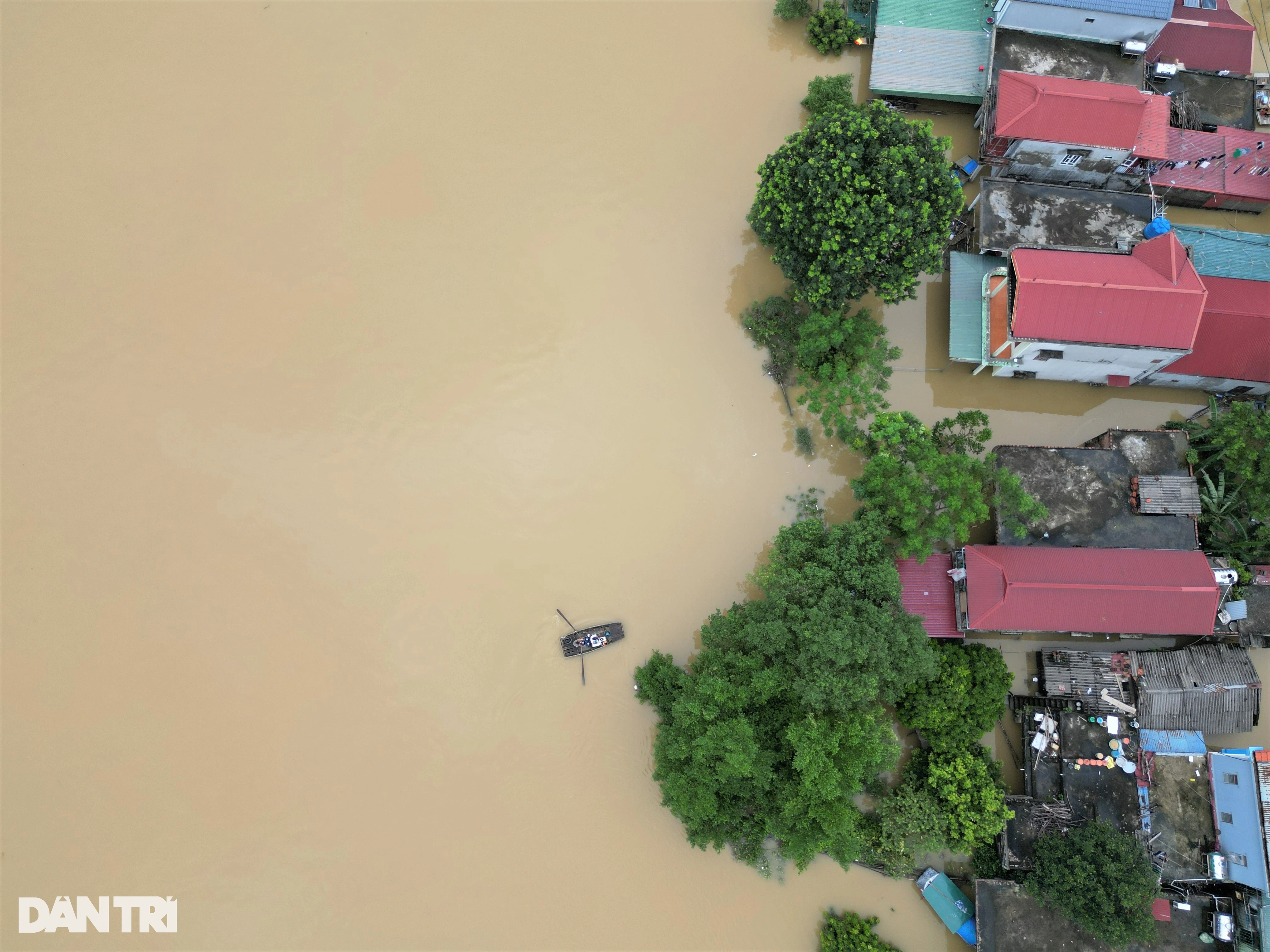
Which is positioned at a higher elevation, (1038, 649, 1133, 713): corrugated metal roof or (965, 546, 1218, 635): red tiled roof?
(965, 546, 1218, 635): red tiled roof

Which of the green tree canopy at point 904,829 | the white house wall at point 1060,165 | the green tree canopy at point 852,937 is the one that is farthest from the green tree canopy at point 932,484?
the green tree canopy at point 852,937

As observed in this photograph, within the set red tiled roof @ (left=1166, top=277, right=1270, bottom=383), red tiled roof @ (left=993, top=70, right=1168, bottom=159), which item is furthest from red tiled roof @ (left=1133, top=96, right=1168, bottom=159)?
red tiled roof @ (left=1166, top=277, right=1270, bottom=383)

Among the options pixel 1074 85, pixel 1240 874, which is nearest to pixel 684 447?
pixel 1074 85

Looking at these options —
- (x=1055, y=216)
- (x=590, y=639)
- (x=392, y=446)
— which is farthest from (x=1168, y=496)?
(x=392, y=446)

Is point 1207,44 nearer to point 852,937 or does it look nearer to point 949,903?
point 949,903

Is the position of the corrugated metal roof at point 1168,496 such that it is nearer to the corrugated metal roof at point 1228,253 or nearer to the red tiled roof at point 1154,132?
the corrugated metal roof at point 1228,253

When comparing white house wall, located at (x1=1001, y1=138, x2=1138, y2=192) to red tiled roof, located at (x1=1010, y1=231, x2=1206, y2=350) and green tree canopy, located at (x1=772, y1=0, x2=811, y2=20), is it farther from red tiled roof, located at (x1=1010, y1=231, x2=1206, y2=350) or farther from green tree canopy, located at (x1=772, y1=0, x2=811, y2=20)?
green tree canopy, located at (x1=772, y1=0, x2=811, y2=20)

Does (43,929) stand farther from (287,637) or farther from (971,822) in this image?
(971,822)

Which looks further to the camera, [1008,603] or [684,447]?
[684,447]
